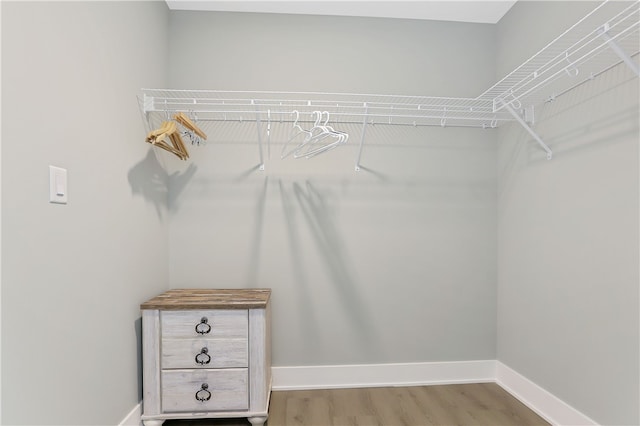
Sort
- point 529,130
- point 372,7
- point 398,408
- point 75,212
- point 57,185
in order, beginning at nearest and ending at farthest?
point 57,185, point 75,212, point 529,130, point 398,408, point 372,7

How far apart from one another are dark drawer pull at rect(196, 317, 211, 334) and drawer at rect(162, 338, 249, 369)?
42mm

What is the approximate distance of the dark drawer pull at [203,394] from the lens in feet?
5.95

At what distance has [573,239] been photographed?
178 centimetres

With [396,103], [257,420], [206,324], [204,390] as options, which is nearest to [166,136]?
[206,324]

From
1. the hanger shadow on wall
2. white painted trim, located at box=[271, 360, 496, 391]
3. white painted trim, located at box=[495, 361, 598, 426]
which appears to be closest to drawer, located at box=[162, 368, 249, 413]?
white painted trim, located at box=[271, 360, 496, 391]

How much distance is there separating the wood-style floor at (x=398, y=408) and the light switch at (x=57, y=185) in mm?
1389

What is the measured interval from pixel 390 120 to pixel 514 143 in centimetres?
80

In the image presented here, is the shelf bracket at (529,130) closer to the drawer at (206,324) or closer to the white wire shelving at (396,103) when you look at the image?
the white wire shelving at (396,103)

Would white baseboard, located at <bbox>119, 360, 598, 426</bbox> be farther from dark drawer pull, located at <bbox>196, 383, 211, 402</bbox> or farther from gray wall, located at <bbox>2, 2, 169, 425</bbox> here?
gray wall, located at <bbox>2, 2, 169, 425</bbox>

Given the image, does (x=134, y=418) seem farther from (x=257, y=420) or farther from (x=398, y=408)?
(x=398, y=408)

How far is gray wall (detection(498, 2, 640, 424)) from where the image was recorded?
1509 mm

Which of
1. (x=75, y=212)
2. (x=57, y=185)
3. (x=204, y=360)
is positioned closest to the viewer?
(x=57, y=185)

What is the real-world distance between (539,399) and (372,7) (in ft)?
8.41

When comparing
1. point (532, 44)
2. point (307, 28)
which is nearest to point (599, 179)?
point (532, 44)
